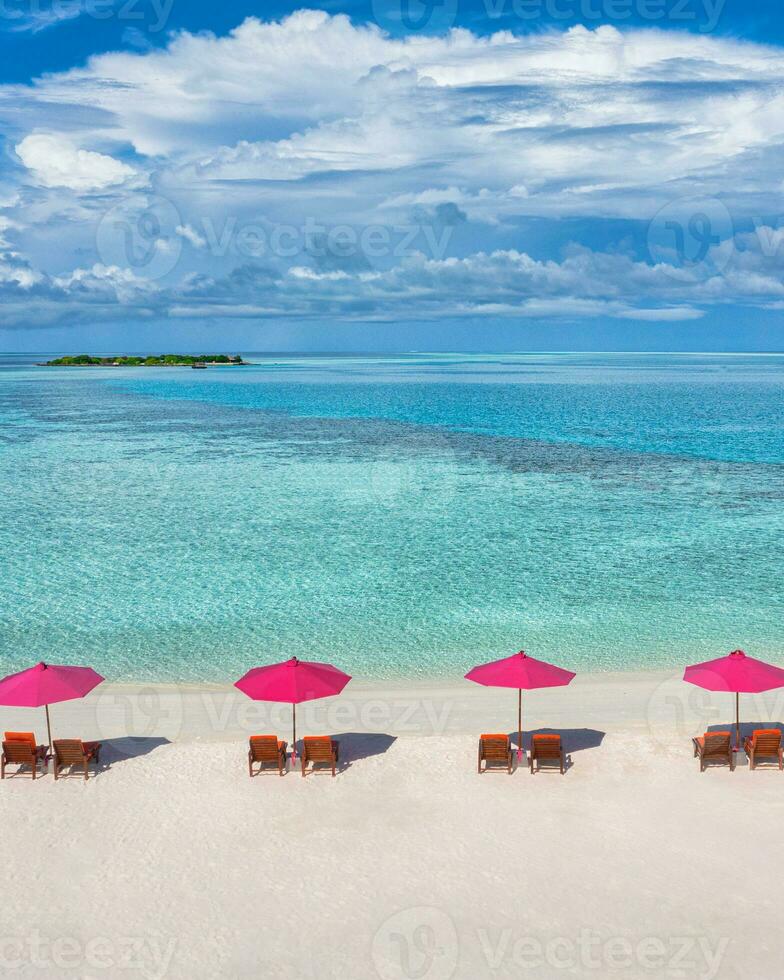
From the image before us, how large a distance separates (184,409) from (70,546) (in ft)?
169

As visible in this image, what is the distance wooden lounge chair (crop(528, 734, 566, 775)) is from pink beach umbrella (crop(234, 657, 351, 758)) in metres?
2.97

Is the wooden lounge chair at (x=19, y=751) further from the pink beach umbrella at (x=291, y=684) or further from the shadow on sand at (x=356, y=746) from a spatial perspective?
the shadow on sand at (x=356, y=746)

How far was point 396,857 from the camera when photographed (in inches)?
402

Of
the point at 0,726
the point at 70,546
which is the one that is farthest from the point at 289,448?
the point at 0,726

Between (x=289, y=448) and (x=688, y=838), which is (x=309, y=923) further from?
(x=289, y=448)

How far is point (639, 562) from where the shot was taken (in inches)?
933

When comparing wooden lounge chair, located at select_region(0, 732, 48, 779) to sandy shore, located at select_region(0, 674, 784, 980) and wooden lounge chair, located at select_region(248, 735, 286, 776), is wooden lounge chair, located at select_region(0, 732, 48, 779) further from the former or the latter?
wooden lounge chair, located at select_region(248, 735, 286, 776)

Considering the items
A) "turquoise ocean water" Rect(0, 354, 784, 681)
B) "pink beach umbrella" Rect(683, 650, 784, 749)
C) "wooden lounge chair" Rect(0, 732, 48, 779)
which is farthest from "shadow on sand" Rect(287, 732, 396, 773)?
"pink beach umbrella" Rect(683, 650, 784, 749)

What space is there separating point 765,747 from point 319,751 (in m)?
6.65

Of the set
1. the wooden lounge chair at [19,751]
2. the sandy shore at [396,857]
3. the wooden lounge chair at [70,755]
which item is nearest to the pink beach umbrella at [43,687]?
the wooden lounge chair at [19,751]

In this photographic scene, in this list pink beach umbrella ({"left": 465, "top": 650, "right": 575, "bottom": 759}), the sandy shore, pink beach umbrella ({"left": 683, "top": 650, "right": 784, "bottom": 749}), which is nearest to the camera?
the sandy shore

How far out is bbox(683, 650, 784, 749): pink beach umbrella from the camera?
459 inches

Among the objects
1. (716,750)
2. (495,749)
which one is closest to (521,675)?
(495,749)

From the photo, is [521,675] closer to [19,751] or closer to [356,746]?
[356,746]
